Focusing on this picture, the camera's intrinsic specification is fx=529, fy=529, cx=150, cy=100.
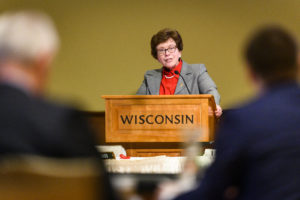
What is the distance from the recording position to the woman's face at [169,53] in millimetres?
5016

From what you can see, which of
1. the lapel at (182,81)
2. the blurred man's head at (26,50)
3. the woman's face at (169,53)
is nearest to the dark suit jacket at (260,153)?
the blurred man's head at (26,50)

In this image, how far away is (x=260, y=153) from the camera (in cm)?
163

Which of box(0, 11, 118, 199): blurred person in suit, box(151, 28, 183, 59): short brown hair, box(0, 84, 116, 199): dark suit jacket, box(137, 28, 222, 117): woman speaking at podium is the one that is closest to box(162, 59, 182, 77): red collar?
box(137, 28, 222, 117): woman speaking at podium

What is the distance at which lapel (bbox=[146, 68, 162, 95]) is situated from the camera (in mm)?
4984

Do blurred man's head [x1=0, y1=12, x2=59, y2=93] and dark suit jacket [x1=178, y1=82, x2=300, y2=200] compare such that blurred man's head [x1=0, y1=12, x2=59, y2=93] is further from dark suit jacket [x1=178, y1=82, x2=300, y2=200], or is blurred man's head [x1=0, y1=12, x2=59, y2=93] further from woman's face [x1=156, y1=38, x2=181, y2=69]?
woman's face [x1=156, y1=38, x2=181, y2=69]

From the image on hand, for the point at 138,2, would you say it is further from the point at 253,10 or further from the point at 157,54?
the point at 157,54

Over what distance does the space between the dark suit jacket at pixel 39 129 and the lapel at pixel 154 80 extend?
3498 mm

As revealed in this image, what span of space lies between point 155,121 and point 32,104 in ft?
8.44

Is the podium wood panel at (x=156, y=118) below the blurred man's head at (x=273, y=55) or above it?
below

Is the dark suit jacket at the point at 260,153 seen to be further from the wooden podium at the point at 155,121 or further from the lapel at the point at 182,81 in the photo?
the lapel at the point at 182,81

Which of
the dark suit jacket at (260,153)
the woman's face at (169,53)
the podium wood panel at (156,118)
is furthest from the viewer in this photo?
the woman's face at (169,53)

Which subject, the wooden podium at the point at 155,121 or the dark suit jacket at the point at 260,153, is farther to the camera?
the wooden podium at the point at 155,121

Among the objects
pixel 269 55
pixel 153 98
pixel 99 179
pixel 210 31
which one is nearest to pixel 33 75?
pixel 99 179

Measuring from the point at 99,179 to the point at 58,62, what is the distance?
6.31 meters
